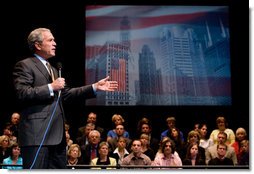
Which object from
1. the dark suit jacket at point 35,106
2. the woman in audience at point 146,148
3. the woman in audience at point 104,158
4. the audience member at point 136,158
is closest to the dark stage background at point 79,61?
the woman in audience at point 146,148

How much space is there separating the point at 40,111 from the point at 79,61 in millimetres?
5249

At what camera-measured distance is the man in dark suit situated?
2.81 m

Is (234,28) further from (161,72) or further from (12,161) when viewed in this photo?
(12,161)

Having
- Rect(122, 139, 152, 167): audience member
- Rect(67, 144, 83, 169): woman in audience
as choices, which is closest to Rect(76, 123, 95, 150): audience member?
Rect(67, 144, 83, 169): woman in audience

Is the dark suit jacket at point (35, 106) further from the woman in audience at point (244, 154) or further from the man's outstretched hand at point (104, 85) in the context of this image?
the woman in audience at point (244, 154)

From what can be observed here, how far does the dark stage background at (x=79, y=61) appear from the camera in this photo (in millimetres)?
8008

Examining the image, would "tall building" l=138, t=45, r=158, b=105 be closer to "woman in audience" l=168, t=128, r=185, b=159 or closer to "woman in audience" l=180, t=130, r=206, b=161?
"woman in audience" l=168, t=128, r=185, b=159

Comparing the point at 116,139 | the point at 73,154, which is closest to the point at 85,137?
the point at 116,139

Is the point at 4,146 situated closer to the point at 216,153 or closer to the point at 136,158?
the point at 136,158

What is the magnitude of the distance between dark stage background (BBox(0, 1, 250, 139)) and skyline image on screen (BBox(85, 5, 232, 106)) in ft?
0.50

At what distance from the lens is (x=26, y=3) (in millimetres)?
7980

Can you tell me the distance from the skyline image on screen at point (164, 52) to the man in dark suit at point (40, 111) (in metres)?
4.91

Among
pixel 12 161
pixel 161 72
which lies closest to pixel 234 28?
pixel 161 72

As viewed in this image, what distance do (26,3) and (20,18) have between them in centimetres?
24
